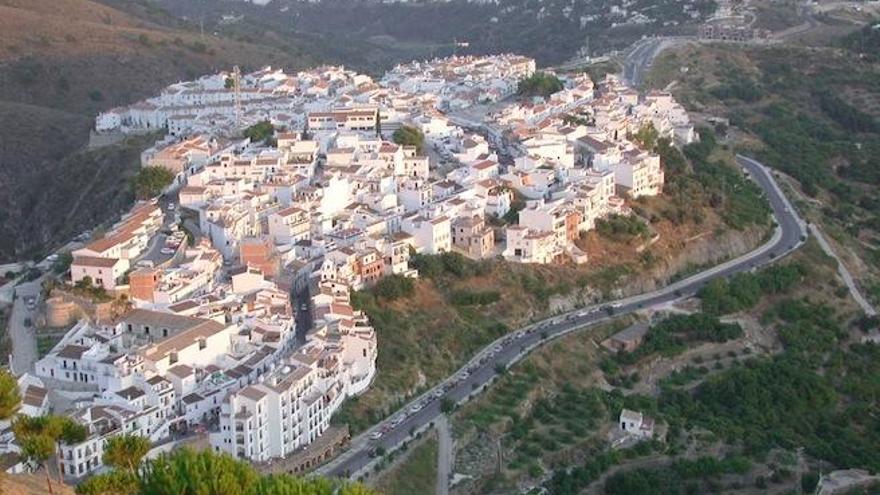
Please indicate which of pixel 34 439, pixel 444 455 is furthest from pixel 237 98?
pixel 34 439

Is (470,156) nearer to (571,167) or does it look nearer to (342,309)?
(571,167)

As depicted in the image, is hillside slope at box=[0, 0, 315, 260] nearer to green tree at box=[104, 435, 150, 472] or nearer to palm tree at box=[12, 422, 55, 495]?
palm tree at box=[12, 422, 55, 495]

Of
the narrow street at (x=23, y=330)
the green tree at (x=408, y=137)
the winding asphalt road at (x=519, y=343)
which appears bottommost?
the winding asphalt road at (x=519, y=343)

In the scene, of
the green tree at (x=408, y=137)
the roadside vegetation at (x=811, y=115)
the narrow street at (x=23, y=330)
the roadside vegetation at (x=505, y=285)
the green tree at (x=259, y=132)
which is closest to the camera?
the narrow street at (x=23, y=330)

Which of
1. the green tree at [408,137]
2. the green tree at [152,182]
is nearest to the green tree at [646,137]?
the green tree at [408,137]

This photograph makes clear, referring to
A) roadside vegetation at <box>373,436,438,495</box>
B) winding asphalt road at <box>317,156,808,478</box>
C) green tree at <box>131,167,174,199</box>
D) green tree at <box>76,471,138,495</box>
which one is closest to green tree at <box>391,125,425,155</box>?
green tree at <box>131,167,174,199</box>

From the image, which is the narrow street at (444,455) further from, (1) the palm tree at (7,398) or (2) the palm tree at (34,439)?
(1) the palm tree at (7,398)
